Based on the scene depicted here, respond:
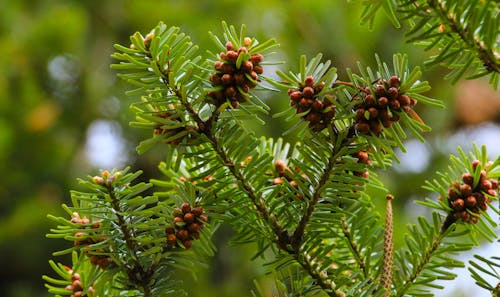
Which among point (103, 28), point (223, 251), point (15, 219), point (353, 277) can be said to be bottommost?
point (353, 277)

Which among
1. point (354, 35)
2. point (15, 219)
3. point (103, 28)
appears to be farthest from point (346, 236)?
point (103, 28)

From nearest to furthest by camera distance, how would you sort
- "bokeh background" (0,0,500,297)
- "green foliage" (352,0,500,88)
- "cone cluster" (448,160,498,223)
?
"green foliage" (352,0,500,88), "cone cluster" (448,160,498,223), "bokeh background" (0,0,500,297)

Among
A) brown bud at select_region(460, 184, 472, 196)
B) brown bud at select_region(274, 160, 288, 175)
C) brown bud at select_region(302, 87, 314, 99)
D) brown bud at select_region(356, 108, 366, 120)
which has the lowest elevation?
brown bud at select_region(460, 184, 472, 196)

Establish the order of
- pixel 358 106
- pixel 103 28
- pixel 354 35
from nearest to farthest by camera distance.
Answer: pixel 358 106 → pixel 354 35 → pixel 103 28

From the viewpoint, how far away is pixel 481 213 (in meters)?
0.52

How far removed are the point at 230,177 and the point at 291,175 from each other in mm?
52

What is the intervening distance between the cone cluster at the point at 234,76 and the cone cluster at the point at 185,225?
0.31ft

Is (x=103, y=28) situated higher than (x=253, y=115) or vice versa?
(x=103, y=28)

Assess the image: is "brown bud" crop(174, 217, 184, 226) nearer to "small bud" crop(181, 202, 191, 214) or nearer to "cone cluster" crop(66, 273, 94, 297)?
"small bud" crop(181, 202, 191, 214)

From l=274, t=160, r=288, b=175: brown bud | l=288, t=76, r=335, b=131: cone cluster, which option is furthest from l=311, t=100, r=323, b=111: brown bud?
l=274, t=160, r=288, b=175: brown bud

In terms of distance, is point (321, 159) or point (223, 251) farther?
point (223, 251)

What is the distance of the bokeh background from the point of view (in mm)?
2104

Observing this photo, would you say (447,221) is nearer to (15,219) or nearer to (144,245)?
(144,245)

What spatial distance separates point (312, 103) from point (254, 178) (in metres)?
0.09
